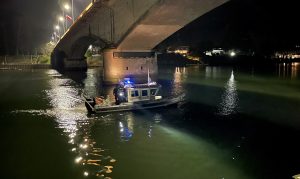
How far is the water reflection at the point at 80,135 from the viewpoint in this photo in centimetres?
1464

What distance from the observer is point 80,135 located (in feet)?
65.4

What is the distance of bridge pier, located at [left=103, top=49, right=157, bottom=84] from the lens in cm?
4081

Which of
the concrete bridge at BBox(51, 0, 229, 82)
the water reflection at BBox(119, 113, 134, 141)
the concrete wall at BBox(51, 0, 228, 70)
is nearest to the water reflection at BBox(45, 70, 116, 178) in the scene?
the water reflection at BBox(119, 113, 134, 141)

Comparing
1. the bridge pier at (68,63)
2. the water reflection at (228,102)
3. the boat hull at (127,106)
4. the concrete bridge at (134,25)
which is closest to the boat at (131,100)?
the boat hull at (127,106)

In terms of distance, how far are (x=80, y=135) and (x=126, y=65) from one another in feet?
72.9

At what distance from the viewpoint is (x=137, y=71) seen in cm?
4156

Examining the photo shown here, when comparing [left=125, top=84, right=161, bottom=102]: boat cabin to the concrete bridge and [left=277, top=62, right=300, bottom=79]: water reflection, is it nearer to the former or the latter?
the concrete bridge

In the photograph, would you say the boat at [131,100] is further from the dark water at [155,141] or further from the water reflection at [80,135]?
the water reflection at [80,135]

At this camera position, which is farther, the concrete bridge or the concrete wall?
the concrete bridge

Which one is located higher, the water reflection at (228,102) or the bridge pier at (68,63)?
the bridge pier at (68,63)

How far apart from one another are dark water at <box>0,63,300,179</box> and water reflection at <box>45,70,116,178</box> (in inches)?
1.8

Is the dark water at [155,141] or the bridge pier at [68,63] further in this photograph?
the bridge pier at [68,63]

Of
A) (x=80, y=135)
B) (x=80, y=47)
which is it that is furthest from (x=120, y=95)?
(x=80, y=47)

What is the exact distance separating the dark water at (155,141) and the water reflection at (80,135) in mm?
Answer: 46
